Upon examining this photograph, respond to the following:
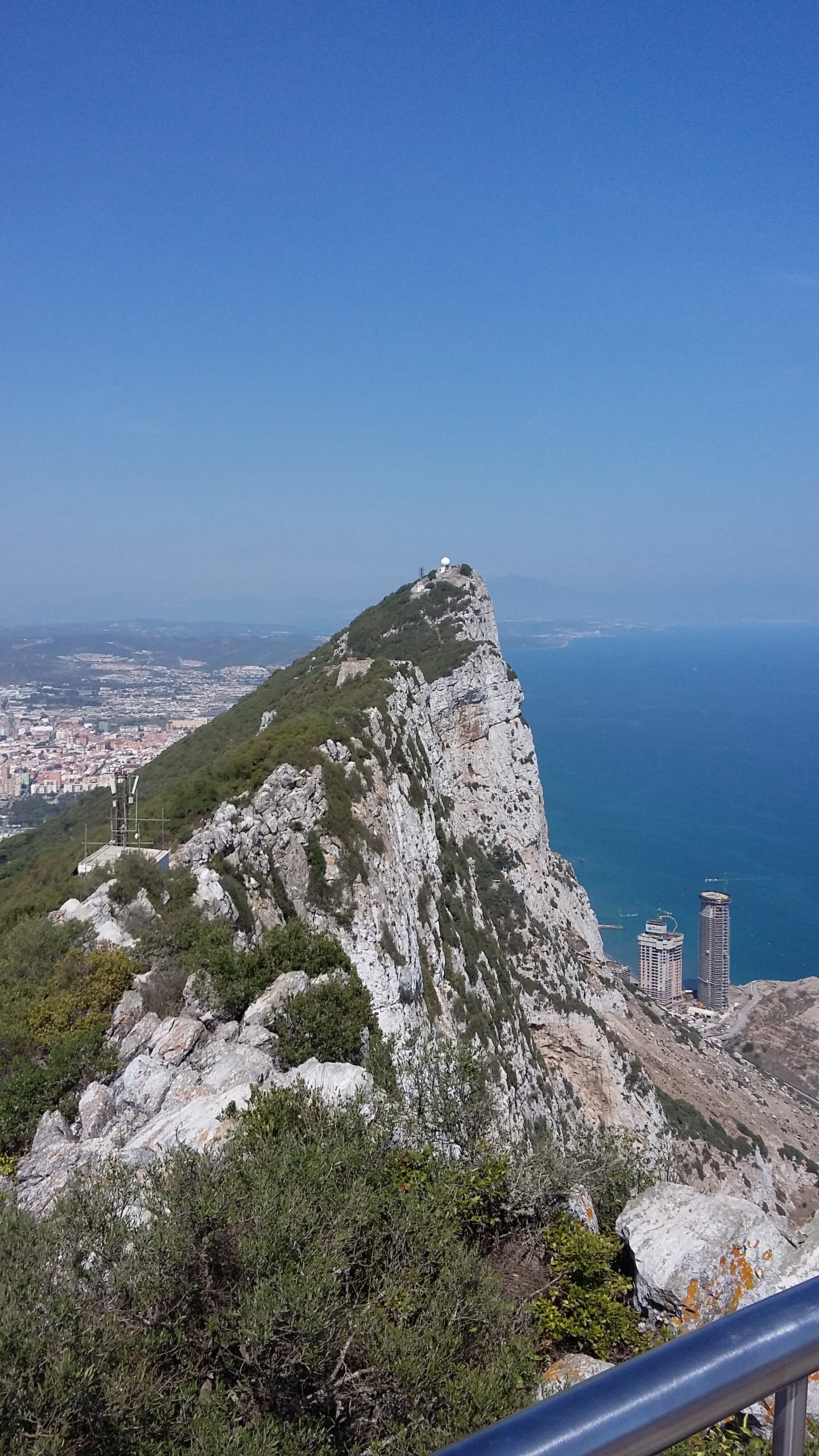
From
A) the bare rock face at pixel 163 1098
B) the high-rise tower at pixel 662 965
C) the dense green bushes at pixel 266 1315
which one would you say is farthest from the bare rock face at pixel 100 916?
the high-rise tower at pixel 662 965

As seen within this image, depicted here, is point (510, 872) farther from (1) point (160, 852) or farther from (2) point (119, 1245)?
(2) point (119, 1245)

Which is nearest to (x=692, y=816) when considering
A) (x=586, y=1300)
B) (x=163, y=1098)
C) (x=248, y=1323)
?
(x=163, y=1098)

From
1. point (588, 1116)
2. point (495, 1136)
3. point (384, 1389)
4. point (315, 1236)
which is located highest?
point (315, 1236)

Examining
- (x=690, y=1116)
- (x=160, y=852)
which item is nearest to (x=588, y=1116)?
(x=690, y=1116)

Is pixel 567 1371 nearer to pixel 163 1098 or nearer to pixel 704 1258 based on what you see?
pixel 704 1258

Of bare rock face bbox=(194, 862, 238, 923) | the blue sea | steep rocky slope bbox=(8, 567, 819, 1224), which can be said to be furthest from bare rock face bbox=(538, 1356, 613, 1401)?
the blue sea

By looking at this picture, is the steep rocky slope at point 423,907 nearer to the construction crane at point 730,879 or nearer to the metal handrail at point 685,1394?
the metal handrail at point 685,1394

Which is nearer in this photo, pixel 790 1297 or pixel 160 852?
pixel 790 1297
